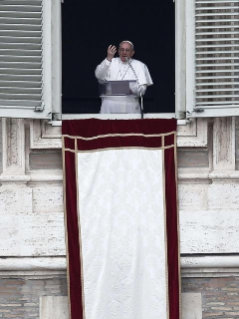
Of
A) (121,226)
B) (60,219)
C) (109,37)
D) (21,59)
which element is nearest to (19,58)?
(21,59)

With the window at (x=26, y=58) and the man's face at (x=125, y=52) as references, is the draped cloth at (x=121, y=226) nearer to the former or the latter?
the window at (x=26, y=58)

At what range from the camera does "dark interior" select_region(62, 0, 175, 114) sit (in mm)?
18156

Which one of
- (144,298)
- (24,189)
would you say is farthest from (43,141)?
A: (144,298)

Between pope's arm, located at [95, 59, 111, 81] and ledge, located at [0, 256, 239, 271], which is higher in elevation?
pope's arm, located at [95, 59, 111, 81]

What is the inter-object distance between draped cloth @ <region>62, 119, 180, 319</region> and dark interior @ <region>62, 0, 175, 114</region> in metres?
3.85

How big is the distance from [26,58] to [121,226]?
1.61 meters

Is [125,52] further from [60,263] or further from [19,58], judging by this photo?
[60,263]

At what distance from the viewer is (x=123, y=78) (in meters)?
14.7

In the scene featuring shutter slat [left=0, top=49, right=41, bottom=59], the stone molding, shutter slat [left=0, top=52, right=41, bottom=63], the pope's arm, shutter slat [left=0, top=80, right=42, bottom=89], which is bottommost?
the stone molding

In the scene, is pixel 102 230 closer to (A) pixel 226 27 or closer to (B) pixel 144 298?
(B) pixel 144 298

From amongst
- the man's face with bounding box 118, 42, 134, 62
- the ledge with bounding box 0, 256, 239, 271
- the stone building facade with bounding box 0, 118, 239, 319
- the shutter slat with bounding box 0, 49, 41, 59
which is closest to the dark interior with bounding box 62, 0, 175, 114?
the man's face with bounding box 118, 42, 134, 62

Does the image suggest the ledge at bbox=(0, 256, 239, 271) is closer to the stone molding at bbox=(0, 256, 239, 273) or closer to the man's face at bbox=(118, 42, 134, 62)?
the stone molding at bbox=(0, 256, 239, 273)

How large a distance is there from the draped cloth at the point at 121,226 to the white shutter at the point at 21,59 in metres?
0.38

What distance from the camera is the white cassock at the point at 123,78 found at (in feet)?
48.1
